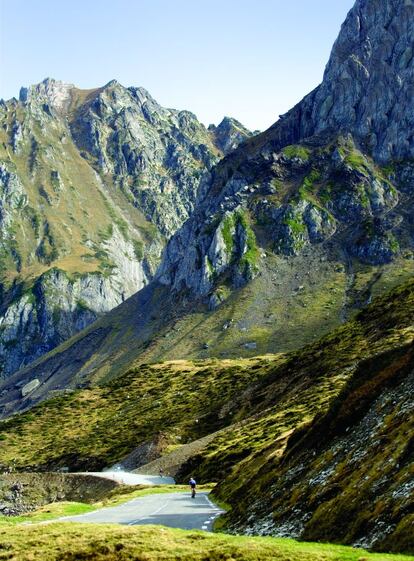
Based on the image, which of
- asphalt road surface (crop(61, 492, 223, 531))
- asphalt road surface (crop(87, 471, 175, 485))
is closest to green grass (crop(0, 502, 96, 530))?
asphalt road surface (crop(61, 492, 223, 531))

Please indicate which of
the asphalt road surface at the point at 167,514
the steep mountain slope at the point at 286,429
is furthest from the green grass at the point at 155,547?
the asphalt road surface at the point at 167,514

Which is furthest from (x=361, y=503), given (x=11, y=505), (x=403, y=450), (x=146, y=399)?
(x=146, y=399)

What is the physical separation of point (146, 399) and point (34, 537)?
14459cm

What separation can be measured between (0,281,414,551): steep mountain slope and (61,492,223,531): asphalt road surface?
237cm

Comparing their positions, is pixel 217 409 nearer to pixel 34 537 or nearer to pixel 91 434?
pixel 91 434

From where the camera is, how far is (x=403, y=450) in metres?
28.9

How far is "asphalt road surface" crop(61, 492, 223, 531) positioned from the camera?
4134 centimetres

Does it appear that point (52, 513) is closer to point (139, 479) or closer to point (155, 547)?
point (155, 547)

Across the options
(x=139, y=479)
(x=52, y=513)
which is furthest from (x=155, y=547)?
(x=139, y=479)

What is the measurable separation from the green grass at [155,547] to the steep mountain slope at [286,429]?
275 cm

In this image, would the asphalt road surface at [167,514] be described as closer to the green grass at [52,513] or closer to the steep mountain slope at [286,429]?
the steep mountain slope at [286,429]

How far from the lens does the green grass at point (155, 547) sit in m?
21.8

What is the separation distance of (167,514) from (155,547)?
22.7m

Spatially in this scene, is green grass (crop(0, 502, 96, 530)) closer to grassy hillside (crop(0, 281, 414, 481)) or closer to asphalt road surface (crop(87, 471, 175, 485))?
grassy hillside (crop(0, 281, 414, 481))
